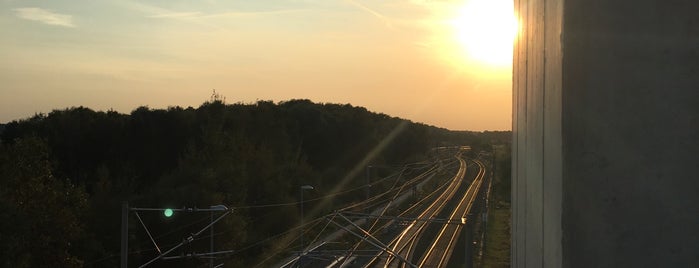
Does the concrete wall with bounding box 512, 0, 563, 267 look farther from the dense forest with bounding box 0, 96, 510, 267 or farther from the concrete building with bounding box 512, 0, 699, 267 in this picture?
the dense forest with bounding box 0, 96, 510, 267

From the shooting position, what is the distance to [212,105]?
43.1 metres

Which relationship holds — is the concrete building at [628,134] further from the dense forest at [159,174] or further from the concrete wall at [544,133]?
the dense forest at [159,174]

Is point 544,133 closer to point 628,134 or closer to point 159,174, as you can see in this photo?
point 628,134

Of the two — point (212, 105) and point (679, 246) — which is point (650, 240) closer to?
point (679, 246)

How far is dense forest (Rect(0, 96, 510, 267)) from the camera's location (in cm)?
1955

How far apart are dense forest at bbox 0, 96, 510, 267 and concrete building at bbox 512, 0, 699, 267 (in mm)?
11975

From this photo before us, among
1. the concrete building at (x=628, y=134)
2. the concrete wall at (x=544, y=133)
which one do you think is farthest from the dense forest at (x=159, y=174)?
the concrete building at (x=628, y=134)

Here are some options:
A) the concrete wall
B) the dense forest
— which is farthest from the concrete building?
the dense forest

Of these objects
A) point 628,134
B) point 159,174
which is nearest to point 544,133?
point 628,134

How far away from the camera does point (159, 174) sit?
3788 cm

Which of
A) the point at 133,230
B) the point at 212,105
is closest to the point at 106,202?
the point at 133,230

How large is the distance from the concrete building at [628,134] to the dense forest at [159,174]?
11975mm

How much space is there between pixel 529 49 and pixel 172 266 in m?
23.6

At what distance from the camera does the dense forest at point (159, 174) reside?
19547 millimetres
